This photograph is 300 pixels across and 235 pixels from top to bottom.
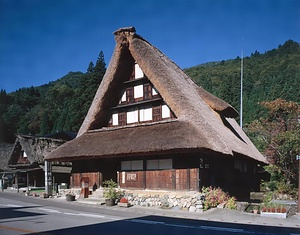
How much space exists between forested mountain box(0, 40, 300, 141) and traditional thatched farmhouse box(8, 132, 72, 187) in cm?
540

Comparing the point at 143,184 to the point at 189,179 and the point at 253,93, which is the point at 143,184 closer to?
the point at 189,179

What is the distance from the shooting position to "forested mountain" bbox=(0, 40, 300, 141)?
5081 cm

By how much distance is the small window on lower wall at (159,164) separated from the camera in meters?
17.3

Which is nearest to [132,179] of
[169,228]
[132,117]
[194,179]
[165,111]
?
[194,179]

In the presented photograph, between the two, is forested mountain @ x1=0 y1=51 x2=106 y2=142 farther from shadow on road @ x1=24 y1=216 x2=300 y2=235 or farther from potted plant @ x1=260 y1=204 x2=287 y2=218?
→ potted plant @ x1=260 y1=204 x2=287 y2=218

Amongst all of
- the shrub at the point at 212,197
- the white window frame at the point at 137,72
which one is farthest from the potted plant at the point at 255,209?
the white window frame at the point at 137,72

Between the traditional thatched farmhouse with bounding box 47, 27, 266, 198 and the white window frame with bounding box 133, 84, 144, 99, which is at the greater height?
the white window frame with bounding box 133, 84, 144, 99

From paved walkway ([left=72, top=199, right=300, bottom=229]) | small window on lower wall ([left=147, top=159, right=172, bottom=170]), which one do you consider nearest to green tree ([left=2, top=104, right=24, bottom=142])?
small window on lower wall ([left=147, top=159, right=172, bottom=170])

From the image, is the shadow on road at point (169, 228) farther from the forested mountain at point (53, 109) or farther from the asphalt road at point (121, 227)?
the forested mountain at point (53, 109)

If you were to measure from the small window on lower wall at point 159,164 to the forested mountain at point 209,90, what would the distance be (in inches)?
1076

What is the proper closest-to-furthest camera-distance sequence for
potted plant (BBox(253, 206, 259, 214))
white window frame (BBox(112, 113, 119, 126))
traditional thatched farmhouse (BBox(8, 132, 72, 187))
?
potted plant (BBox(253, 206, 259, 214)) → white window frame (BBox(112, 113, 119, 126)) → traditional thatched farmhouse (BBox(8, 132, 72, 187))

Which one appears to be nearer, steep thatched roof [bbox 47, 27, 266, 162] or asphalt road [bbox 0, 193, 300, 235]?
asphalt road [bbox 0, 193, 300, 235]

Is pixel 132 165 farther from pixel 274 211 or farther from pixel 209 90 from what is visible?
pixel 209 90

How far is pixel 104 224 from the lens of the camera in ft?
34.2
